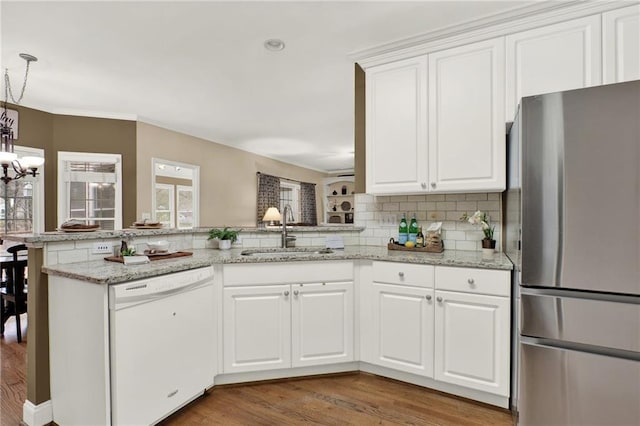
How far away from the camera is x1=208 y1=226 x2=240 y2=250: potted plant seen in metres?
2.64

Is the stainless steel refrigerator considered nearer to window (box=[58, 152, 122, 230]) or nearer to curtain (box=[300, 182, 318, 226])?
window (box=[58, 152, 122, 230])

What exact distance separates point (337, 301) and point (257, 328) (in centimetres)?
58

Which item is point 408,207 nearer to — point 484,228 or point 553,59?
point 484,228

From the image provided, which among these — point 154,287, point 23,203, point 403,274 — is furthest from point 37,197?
point 403,274

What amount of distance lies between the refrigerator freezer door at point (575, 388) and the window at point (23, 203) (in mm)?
5069

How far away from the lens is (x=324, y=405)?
6.56 feet

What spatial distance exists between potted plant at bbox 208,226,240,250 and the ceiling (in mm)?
1465

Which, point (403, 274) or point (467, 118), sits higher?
point (467, 118)

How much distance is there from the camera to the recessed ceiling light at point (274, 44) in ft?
8.09

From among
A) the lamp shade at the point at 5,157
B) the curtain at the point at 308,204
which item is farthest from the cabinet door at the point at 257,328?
the curtain at the point at 308,204

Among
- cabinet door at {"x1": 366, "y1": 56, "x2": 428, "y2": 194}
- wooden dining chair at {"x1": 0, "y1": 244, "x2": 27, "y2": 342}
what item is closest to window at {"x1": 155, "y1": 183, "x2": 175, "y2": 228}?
wooden dining chair at {"x1": 0, "y1": 244, "x2": 27, "y2": 342}

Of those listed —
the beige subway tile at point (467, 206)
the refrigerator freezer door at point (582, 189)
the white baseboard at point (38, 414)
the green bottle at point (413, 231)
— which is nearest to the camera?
the refrigerator freezer door at point (582, 189)

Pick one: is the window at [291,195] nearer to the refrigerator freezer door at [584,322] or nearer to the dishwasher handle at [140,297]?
the dishwasher handle at [140,297]

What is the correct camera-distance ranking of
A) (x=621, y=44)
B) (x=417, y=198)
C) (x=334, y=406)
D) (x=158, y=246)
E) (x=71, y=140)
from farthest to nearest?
(x=71, y=140)
(x=417, y=198)
(x=158, y=246)
(x=334, y=406)
(x=621, y=44)
